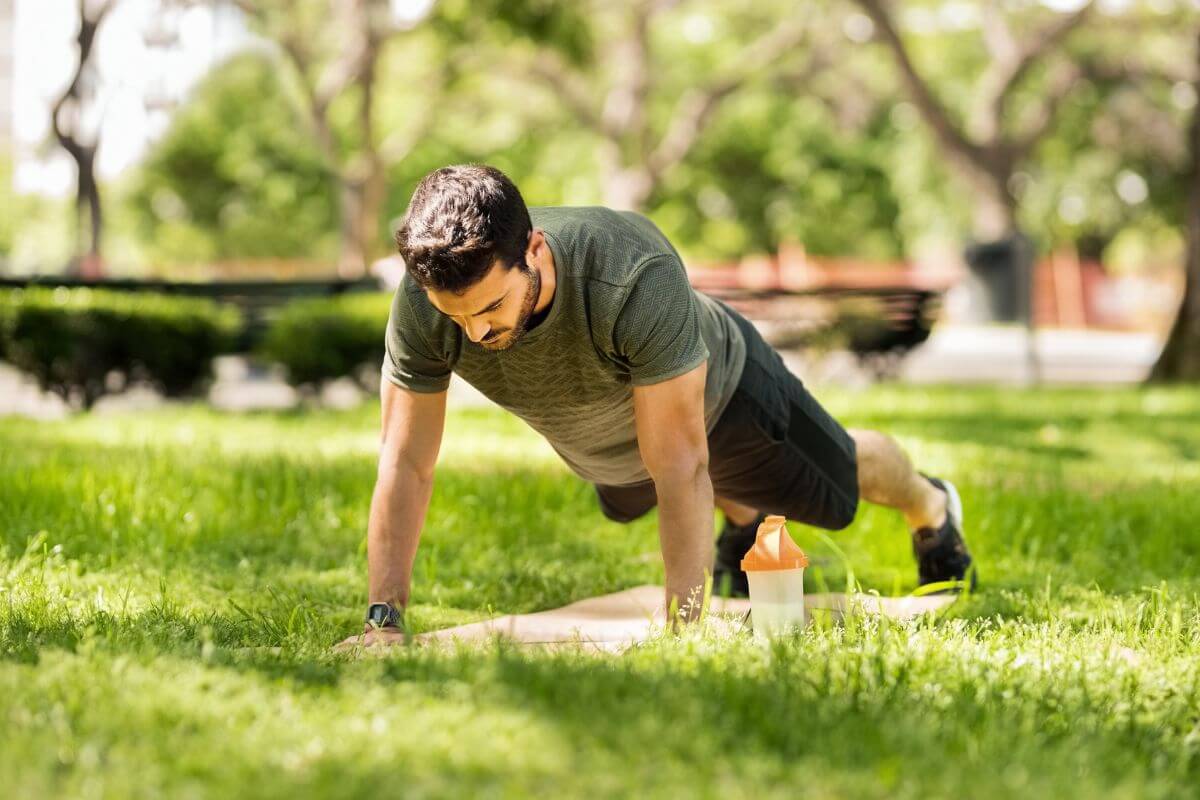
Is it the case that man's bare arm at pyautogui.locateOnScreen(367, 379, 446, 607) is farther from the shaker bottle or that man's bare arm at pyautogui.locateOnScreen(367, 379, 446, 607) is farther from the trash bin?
the trash bin

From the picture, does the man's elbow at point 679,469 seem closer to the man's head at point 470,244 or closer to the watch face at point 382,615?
the man's head at point 470,244

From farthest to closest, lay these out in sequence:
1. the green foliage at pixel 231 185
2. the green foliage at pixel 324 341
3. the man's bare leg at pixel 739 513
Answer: the green foliage at pixel 231 185 < the green foliage at pixel 324 341 < the man's bare leg at pixel 739 513

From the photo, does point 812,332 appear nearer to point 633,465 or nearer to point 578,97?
point 633,465

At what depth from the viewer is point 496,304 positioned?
3.09 m

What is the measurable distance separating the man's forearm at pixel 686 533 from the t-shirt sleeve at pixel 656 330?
247mm

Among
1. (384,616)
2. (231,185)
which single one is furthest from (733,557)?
(231,185)

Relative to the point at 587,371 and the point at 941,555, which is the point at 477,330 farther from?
the point at 941,555

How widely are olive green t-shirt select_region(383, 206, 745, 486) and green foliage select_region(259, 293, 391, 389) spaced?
24.7 feet

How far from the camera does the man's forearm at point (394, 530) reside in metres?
3.54

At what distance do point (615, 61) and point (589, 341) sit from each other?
3299 cm

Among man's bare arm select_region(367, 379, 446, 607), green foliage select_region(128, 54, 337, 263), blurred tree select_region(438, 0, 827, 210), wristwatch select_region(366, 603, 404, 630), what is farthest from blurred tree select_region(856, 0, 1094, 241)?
green foliage select_region(128, 54, 337, 263)

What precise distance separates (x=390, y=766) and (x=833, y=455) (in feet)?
7.00

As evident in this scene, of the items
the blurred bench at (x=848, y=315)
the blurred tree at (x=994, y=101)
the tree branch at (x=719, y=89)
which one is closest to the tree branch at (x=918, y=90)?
the blurred tree at (x=994, y=101)

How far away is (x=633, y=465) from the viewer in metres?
3.82
